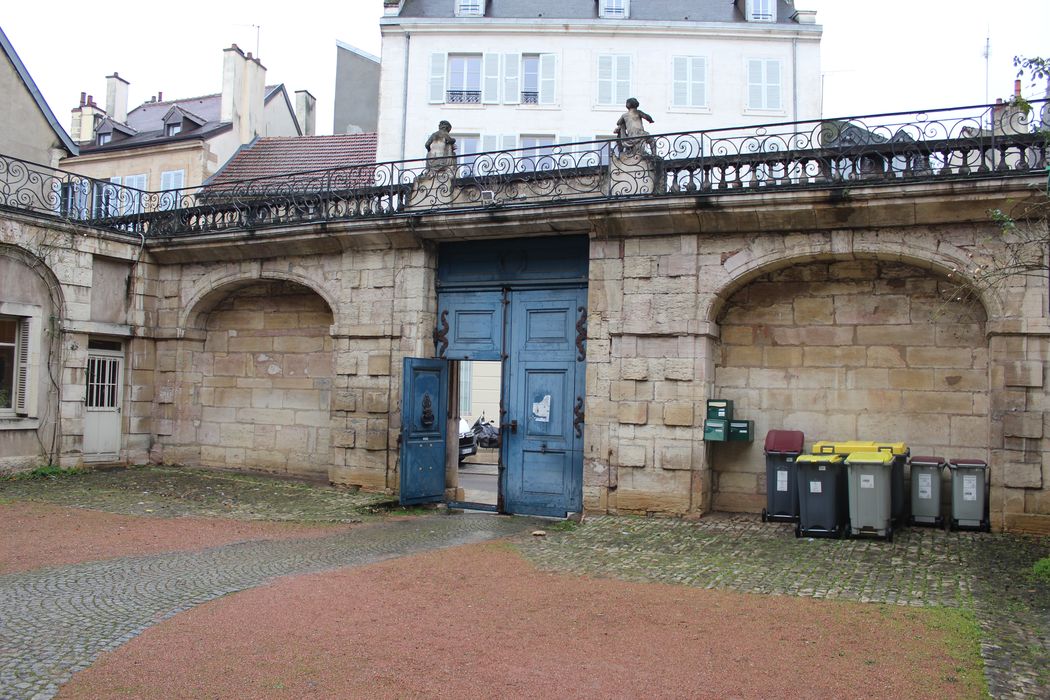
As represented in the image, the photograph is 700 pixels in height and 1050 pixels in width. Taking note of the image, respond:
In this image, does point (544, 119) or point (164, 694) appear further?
point (544, 119)

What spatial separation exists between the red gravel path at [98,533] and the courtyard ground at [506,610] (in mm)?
48

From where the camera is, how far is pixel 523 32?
2338 centimetres

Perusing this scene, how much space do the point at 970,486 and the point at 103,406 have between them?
11.8 meters

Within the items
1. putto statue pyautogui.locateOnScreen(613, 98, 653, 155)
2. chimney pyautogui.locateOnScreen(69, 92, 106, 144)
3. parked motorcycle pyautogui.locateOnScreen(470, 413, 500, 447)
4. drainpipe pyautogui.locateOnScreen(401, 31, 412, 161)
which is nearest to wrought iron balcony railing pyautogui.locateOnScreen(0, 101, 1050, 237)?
putto statue pyautogui.locateOnScreen(613, 98, 653, 155)

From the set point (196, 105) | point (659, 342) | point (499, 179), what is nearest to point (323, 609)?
point (659, 342)

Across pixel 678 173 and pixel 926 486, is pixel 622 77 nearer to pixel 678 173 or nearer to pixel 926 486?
pixel 678 173

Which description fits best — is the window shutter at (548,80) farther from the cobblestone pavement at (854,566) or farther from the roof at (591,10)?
the cobblestone pavement at (854,566)

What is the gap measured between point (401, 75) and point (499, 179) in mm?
14024

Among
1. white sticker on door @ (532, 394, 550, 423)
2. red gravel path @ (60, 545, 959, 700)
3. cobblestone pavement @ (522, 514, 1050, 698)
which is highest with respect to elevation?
white sticker on door @ (532, 394, 550, 423)

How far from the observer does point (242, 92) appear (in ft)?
83.0

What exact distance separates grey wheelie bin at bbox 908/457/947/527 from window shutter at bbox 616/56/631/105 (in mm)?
16323

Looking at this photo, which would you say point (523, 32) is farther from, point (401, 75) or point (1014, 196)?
point (1014, 196)

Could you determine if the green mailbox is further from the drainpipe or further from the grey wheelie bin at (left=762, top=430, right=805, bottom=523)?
the drainpipe

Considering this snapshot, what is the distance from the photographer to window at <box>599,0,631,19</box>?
77.3 feet
